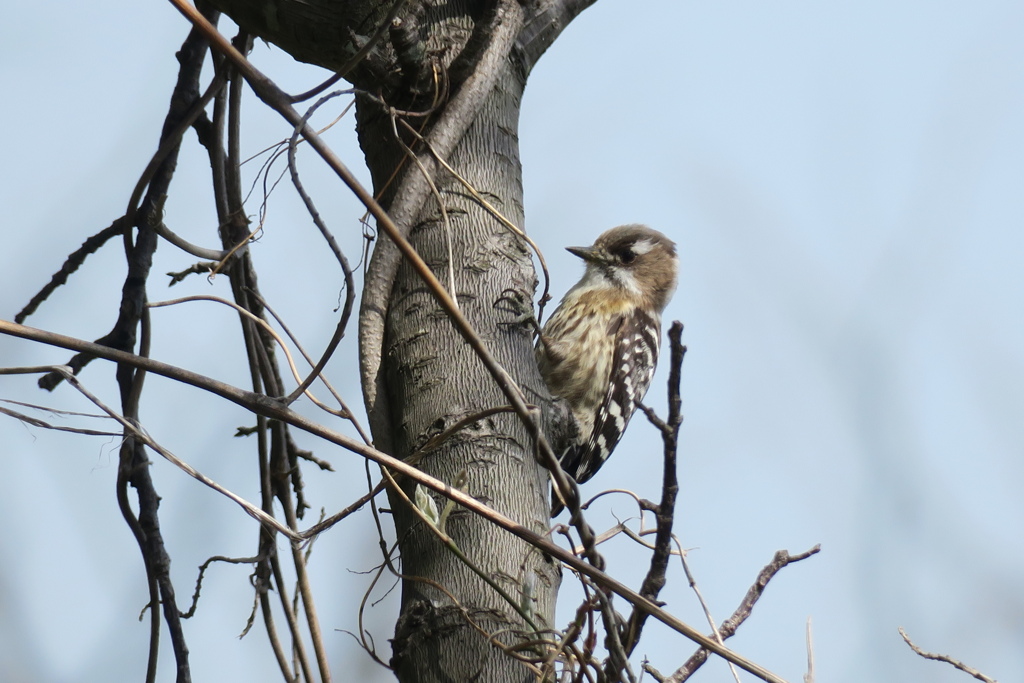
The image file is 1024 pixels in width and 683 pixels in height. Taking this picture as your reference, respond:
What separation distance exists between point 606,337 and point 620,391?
0.27 metres

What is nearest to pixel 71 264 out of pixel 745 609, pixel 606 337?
pixel 745 609

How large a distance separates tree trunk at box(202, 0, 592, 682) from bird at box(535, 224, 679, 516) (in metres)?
1.66

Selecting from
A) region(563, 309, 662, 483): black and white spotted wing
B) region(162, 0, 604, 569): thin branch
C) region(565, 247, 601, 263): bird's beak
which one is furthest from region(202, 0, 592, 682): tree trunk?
region(565, 247, 601, 263): bird's beak

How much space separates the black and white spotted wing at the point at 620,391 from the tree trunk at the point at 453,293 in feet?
6.68

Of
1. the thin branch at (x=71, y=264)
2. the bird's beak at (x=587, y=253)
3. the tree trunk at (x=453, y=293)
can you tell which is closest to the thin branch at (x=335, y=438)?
the tree trunk at (x=453, y=293)

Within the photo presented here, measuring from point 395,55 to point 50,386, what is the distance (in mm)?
1280

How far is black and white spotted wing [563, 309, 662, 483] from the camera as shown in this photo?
452 cm

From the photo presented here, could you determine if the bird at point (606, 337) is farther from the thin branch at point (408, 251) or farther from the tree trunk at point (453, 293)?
the thin branch at point (408, 251)

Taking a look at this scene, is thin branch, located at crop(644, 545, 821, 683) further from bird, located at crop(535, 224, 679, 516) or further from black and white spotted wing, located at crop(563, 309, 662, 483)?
black and white spotted wing, located at crop(563, 309, 662, 483)

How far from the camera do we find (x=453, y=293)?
2199 mm

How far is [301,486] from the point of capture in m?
3.17

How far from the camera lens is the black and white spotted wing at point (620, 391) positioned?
4523 mm

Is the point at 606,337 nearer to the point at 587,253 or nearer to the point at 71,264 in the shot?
the point at 587,253

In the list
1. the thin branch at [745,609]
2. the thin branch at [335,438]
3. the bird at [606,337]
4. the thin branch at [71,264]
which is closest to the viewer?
the thin branch at [335,438]
